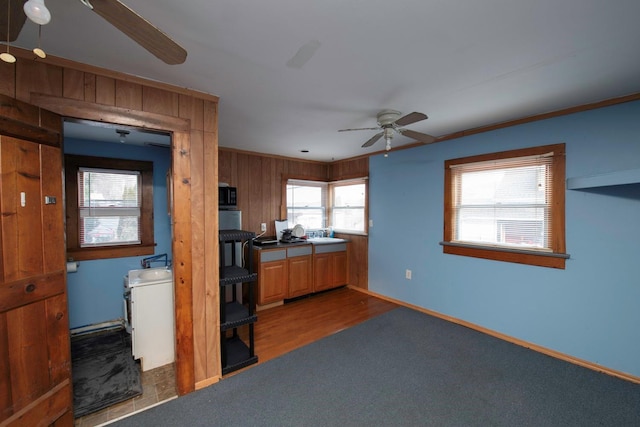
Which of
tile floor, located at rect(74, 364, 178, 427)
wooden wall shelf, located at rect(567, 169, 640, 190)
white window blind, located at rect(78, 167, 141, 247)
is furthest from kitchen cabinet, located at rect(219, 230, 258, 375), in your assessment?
wooden wall shelf, located at rect(567, 169, 640, 190)

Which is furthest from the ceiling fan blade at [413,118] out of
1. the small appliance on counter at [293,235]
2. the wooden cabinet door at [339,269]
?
the wooden cabinet door at [339,269]

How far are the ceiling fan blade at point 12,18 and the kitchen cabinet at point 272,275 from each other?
291 cm

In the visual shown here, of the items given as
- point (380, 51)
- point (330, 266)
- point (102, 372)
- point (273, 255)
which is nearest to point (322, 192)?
point (330, 266)

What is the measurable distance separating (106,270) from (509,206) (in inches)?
194

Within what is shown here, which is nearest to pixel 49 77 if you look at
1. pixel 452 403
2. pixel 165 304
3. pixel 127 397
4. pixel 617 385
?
pixel 165 304

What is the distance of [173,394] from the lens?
1982mm

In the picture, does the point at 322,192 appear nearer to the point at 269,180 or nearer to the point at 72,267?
the point at 269,180

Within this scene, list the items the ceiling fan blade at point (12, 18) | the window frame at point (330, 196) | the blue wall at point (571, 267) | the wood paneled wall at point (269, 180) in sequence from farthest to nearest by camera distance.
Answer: the window frame at point (330, 196) < the wood paneled wall at point (269, 180) < the blue wall at point (571, 267) < the ceiling fan blade at point (12, 18)

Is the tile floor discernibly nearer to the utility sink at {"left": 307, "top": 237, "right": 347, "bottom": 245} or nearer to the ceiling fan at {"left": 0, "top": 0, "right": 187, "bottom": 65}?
the ceiling fan at {"left": 0, "top": 0, "right": 187, "bottom": 65}

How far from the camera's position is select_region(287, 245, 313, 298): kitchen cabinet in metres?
3.88

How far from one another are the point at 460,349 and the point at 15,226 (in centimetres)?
356

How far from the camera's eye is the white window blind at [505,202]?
257cm

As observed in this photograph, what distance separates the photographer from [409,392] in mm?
1979

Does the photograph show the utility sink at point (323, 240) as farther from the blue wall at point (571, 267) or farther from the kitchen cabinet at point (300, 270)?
the blue wall at point (571, 267)
